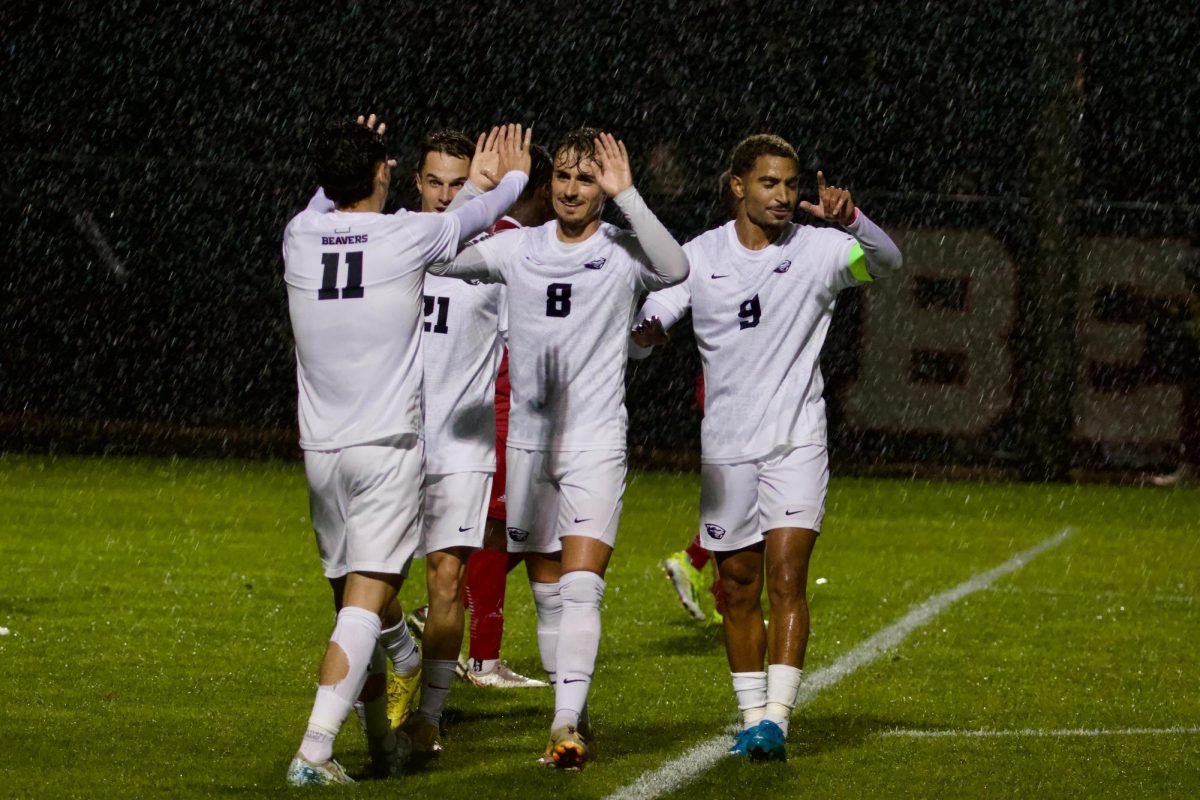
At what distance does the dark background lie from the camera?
62.1ft

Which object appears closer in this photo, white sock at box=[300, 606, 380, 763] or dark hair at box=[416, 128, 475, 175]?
white sock at box=[300, 606, 380, 763]

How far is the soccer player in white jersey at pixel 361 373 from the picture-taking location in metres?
5.50

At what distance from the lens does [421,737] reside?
608 centimetres

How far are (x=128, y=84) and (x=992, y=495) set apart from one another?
34.7 ft

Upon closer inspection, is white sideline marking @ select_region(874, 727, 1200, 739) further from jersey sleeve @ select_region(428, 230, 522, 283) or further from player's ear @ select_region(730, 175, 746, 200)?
jersey sleeve @ select_region(428, 230, 522, 283)

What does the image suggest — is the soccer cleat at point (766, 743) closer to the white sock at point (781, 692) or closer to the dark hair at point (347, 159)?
the white sock at point (781, 692)

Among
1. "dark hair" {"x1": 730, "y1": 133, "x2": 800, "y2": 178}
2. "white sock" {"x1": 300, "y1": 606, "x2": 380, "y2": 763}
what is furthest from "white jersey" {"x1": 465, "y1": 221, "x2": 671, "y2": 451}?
"white sock" {"x1": 300, "y1": 606, "x2": 380, "y2": 763}

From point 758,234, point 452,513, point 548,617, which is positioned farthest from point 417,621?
point 758,234

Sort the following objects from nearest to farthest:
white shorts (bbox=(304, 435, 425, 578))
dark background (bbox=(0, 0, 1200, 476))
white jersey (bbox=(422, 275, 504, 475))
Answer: white shorts (bbox=(304, 435, 425, 578)), white jersey (bbox=(422, 275, 504, 475)), dark background (bbox=(0, 0, 1200, 476))

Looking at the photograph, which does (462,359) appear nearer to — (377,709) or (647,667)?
(377,709)

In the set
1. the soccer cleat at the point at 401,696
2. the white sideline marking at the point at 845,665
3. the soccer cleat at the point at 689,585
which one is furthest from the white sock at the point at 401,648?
the soccer cleat at the point at 689,585

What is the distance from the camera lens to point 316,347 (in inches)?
219

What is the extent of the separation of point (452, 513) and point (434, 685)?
583 millimetres

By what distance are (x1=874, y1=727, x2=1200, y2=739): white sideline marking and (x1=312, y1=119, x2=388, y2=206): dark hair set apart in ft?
9.16
